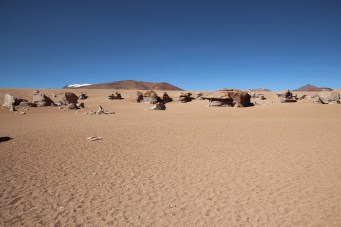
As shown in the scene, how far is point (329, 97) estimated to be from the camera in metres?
29.5

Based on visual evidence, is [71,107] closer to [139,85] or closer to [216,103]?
[216,103]

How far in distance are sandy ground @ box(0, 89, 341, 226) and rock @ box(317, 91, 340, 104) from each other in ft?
62.7

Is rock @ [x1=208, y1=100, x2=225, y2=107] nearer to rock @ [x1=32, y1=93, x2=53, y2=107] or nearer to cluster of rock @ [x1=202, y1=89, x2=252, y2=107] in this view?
cluster of rock @ [x1=202, y1=89, x2=252, y2=107]

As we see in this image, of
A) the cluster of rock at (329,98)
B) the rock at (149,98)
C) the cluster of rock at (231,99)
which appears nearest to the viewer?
the cluster of rock at (329,98)

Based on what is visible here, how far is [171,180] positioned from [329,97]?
1128 inches

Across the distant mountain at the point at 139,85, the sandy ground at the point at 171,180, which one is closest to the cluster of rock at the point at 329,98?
the sandy ground at the point at 171,180

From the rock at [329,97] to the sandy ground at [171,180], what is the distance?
19.1 m

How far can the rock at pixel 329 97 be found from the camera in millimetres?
28991

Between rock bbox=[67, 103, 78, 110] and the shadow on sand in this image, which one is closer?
the shadow on sand

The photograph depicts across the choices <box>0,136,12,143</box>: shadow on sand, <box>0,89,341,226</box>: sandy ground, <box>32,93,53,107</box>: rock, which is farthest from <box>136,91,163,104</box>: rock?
<box>0,136,12,143</box>: shadow on sand

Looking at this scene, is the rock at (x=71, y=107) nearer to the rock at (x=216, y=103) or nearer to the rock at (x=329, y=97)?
the rock at (x=216, y=103)

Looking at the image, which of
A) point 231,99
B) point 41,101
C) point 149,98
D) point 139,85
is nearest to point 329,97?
point 231,99

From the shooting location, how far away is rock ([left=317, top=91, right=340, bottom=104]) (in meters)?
29.0

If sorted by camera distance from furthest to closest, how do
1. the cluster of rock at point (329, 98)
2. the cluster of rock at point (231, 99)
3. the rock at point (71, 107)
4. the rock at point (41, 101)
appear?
→ the rock at point (41, 101)
the rock at point (71, 107)
the cluster of rock at point (231, 99)
the cluster of rock at point (329, 98)
